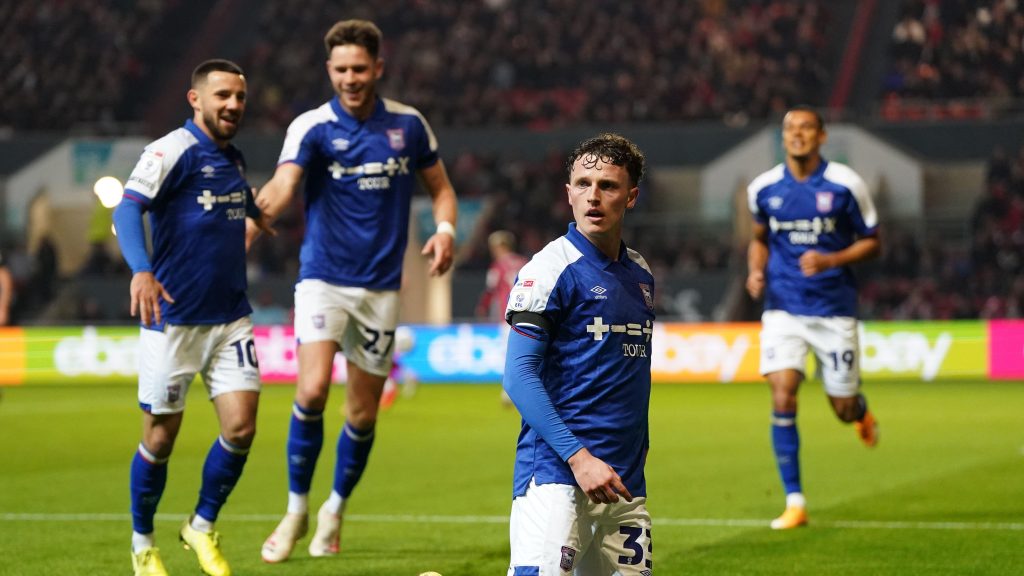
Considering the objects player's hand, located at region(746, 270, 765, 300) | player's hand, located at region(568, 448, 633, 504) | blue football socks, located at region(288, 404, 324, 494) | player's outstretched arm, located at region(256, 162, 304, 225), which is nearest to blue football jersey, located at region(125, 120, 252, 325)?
player's outstretched arm, located at region(256, 162, 304, 225)

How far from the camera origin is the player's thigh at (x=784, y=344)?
8406mm

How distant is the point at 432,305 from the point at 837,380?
17.2m

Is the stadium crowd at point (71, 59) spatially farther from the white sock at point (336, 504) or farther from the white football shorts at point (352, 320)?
the white sock at point (336, 504)

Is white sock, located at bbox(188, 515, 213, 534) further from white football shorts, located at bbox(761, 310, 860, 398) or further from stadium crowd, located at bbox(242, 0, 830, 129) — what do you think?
stadium crowd, located at bbox(242, 0, 830, 129)

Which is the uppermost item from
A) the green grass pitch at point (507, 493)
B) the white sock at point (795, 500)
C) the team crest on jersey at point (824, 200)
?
the team crest on jersey at point (824, 200)

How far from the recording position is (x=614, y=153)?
4395 mm

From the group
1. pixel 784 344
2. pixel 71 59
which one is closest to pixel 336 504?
pixel 784 344

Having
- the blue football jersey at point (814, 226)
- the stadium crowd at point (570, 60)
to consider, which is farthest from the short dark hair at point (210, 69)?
the stadium crowd at point (570, 60)

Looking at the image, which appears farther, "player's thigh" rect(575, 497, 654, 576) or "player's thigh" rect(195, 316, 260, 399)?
"player's thigh" rect(195, 316, 260, 399)

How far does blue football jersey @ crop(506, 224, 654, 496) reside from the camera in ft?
14.3

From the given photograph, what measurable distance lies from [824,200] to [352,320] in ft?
9.62

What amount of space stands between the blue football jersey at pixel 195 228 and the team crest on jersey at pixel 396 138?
1.02 metres

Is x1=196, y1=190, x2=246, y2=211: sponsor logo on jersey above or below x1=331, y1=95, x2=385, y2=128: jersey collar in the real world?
below

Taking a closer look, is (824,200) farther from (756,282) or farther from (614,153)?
(614,153)
